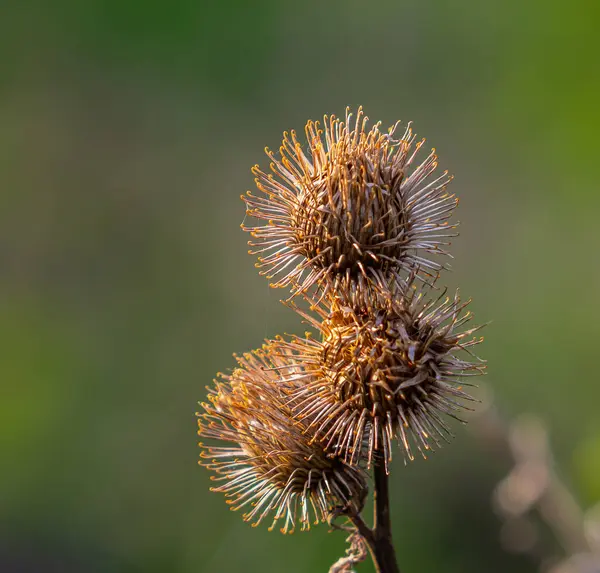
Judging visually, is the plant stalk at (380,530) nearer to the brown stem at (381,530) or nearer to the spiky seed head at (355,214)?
the brown stem at (381,530)

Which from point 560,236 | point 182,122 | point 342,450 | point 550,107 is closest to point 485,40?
point 550,107

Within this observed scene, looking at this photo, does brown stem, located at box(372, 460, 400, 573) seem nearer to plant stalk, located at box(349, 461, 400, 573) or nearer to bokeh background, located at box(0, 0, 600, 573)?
plant stalk, located at box(349, 461, 400, 573)

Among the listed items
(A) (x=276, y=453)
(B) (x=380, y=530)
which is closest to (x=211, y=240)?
(A) (x=276, y=453)

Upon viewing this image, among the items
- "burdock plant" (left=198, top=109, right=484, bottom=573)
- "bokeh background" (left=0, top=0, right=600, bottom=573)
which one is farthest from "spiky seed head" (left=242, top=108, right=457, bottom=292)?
"bokeh background" (left=0, top=0, right=600, bottom=573)

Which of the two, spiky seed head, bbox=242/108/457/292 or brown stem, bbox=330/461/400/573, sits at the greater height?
spiky seed head, bbox=242/108/457/292

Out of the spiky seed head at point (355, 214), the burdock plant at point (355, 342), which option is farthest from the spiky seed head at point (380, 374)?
the spiky seed head at point (355, 214)

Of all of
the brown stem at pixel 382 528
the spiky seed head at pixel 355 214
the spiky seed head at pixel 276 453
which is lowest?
the brown stem at pixel 382 528

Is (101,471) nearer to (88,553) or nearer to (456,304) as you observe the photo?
(88,553)
